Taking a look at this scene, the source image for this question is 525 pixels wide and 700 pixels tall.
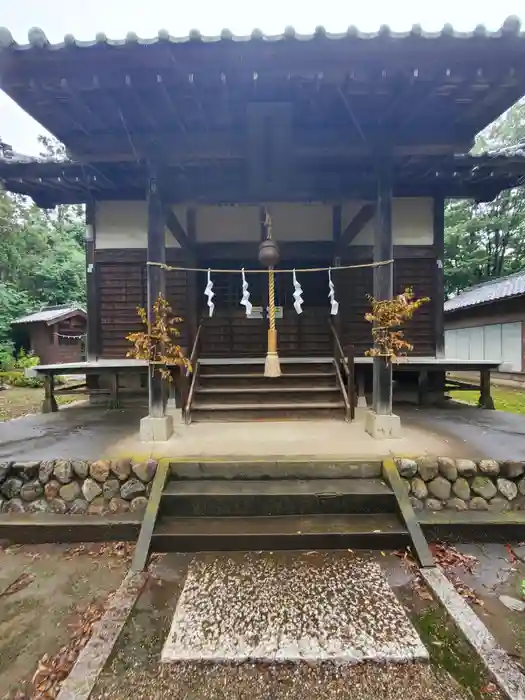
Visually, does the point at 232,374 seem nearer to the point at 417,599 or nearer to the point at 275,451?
the point at 275,451

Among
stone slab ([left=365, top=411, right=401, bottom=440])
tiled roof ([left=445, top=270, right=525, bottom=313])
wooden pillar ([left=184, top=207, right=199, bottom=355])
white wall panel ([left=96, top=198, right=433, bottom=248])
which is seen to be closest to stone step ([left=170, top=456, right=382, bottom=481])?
stone slab ([left=365, top=411, right=401, bottom=440])

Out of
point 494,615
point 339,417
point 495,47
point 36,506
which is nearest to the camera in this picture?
point 494,615

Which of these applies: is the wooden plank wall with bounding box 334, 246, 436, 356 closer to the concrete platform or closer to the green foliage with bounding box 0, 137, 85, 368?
the concrete platform

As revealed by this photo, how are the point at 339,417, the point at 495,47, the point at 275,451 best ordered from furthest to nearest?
the point at 339,417 < the point at 275,451 < the point at 495,47

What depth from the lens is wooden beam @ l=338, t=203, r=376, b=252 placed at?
207 inches

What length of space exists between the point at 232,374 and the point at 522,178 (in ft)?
17.5

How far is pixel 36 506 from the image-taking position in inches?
136

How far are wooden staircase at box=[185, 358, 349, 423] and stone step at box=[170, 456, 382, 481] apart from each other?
151 cm

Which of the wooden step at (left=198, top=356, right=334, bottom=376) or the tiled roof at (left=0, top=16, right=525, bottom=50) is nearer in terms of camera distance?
the tiled roof at (left=0, top=16, right=525, bottom=50)

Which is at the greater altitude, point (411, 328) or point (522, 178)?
point (522, 178)

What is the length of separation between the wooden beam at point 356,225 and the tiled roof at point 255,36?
1.88 metres

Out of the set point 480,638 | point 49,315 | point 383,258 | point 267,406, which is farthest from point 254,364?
point 49,315

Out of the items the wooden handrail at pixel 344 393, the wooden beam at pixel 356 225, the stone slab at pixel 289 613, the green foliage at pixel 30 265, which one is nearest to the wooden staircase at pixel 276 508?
the stone slab at pixel 289 613

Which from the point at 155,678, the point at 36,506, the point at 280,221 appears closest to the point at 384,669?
→ the point at 155,678
